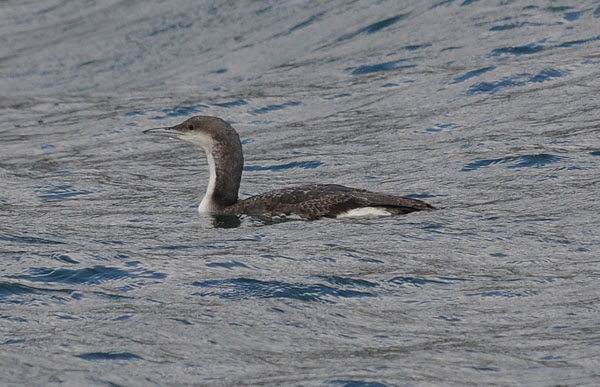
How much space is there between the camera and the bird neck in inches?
465

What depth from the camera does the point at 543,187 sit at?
1174 cm

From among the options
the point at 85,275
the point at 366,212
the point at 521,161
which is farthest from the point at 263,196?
the point at 521,161

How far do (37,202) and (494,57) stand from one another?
785 centimetres

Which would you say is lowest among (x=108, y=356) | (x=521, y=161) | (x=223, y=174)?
(x=521, y=161)

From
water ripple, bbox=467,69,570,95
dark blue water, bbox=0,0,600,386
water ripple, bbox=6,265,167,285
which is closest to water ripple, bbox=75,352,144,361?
dark blue water, bbox=0,0,600,386

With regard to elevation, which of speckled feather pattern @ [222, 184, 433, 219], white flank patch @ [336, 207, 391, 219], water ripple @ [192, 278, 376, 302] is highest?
water ripple @ [192, 278, 376, 302]

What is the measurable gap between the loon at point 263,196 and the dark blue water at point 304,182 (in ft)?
0.58

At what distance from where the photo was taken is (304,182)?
1343cm

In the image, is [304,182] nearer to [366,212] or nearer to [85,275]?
[366,212]

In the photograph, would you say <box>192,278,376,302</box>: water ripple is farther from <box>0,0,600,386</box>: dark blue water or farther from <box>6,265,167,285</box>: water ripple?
<box>6,265,167,285</box>: water ripple

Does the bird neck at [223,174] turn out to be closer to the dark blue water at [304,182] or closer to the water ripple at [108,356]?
the dark blue water at [304,182]

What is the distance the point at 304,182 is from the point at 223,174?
1.69 m

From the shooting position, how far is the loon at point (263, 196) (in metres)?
10.5

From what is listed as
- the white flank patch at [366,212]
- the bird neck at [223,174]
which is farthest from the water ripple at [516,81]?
the white flank patch at [366,212]
